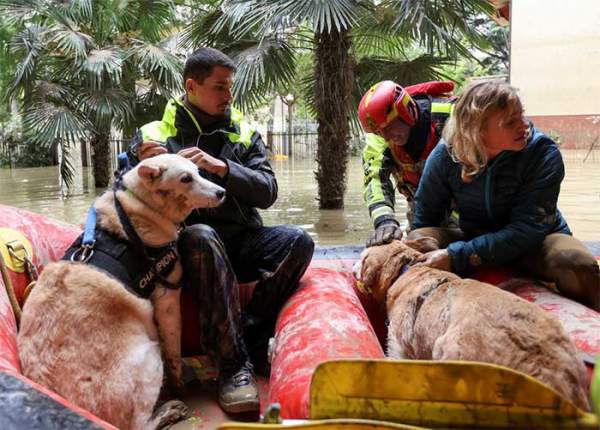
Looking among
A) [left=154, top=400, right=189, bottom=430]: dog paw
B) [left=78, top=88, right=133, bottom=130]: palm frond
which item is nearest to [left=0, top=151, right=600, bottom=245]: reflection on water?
[left=78, top=88, right=133, bottom=130]: palm frond

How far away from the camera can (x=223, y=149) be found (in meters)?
3.48

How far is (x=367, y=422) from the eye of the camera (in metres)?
1.07

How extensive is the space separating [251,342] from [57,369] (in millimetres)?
1467

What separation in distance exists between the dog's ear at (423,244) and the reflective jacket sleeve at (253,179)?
0.88 m

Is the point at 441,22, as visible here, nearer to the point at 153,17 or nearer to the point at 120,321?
the point at 153,17

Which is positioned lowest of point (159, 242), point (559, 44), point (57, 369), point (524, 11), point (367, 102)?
point (57, 369)

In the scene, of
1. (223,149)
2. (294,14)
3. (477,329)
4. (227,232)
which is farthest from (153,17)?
(477,329)

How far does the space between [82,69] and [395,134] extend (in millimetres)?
7793

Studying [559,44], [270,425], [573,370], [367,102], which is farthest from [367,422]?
[559,44]

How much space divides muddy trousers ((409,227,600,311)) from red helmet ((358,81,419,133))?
130 cm

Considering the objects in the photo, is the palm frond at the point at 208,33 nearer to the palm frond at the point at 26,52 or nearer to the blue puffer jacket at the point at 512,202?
the palm frond at the point at 26,52

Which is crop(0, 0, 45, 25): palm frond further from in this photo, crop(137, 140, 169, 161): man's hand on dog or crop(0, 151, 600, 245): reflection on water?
crop(137, 140, 169, 161): man's hand on dog

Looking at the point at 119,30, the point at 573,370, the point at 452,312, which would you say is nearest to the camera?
the point at 573,370

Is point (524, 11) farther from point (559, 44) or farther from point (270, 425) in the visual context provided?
point (270, 425)
